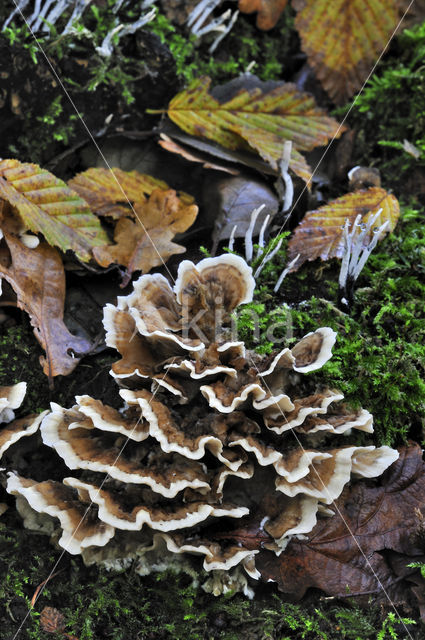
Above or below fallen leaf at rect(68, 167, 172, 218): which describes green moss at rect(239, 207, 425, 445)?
below

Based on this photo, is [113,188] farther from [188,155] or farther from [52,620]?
[52,620]

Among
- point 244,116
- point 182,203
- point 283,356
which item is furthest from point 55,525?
point 244,116

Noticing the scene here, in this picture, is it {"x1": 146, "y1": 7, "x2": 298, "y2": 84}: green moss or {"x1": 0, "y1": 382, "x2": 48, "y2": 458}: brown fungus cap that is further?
{"x1": 146, "y1": 7, "x2": 298, "y2": 84}: green moss

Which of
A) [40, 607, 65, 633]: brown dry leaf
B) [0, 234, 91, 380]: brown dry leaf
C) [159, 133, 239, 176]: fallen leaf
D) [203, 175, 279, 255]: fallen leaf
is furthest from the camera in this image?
[159, 133, 239, 176]: fallen leaf

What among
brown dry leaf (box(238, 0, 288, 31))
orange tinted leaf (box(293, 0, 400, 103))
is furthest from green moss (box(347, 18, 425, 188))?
brown dry leaf (box(238, 0, 288, 31))

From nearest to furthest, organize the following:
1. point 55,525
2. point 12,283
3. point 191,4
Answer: point 55,525 → point 12,283 → point 191,4

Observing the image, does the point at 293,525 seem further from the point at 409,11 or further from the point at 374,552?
the point at 409,11

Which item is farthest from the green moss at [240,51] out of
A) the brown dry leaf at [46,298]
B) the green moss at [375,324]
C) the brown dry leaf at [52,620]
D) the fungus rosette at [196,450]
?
the brown dry leaf at [52,620]

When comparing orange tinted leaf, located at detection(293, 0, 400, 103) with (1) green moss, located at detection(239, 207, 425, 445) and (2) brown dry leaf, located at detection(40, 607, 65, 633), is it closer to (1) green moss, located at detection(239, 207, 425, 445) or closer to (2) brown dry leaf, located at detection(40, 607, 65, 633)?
(1) green moss, located at detection(239, 207, 425, 445)
